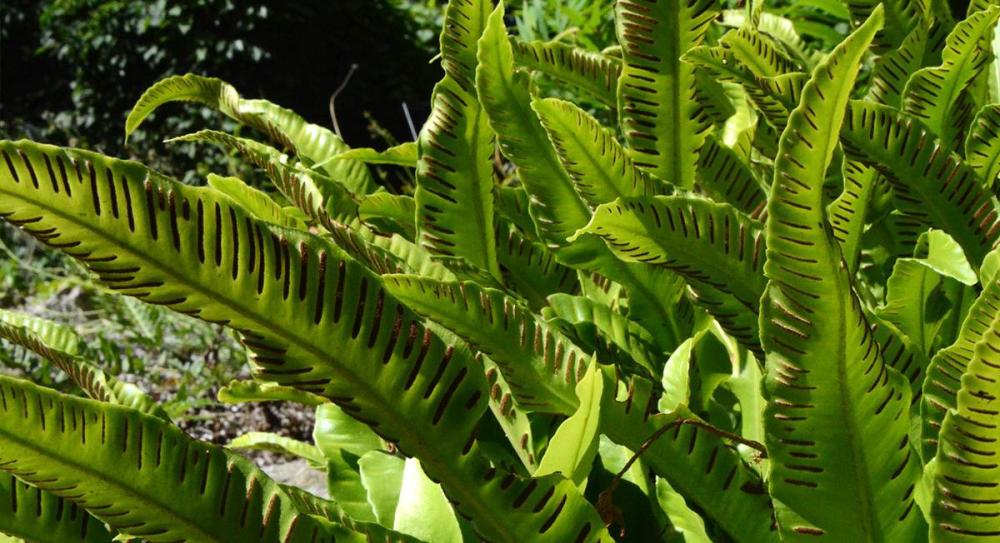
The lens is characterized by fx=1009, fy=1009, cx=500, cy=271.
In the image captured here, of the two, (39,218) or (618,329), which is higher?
(39,218)

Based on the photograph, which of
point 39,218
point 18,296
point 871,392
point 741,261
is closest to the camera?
point 39,218

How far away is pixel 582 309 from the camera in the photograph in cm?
106

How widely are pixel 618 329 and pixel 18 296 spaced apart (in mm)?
6623

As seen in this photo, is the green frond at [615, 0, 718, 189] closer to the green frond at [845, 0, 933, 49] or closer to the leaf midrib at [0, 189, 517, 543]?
the green frond at [845, 0, 933, 49]

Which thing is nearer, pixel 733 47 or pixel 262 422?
pixel 733 47

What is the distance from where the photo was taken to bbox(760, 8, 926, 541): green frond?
63 cm

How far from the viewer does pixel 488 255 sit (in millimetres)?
1083

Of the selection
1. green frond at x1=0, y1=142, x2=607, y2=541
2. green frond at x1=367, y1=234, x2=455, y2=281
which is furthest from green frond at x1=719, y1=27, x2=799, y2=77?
green frond at x1=0, y1=142, x2=607, y2=541

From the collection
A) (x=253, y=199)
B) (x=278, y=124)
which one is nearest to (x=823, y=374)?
(x=253, y=199)

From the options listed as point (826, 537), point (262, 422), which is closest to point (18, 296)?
point (262, 422)

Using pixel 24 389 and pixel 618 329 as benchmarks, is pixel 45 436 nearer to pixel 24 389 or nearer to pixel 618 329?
pixel 24 389

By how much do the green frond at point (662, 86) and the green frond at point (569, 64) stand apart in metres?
0.23

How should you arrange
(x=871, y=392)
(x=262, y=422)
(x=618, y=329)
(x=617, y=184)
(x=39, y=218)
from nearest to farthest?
1. (x=39, y=218)
2. (x=871, y=392)
3. (x=617, y=184)
4. (x=618, y=329)
5. (x=262, y=422)

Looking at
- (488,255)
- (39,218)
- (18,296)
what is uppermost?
(39,218)
